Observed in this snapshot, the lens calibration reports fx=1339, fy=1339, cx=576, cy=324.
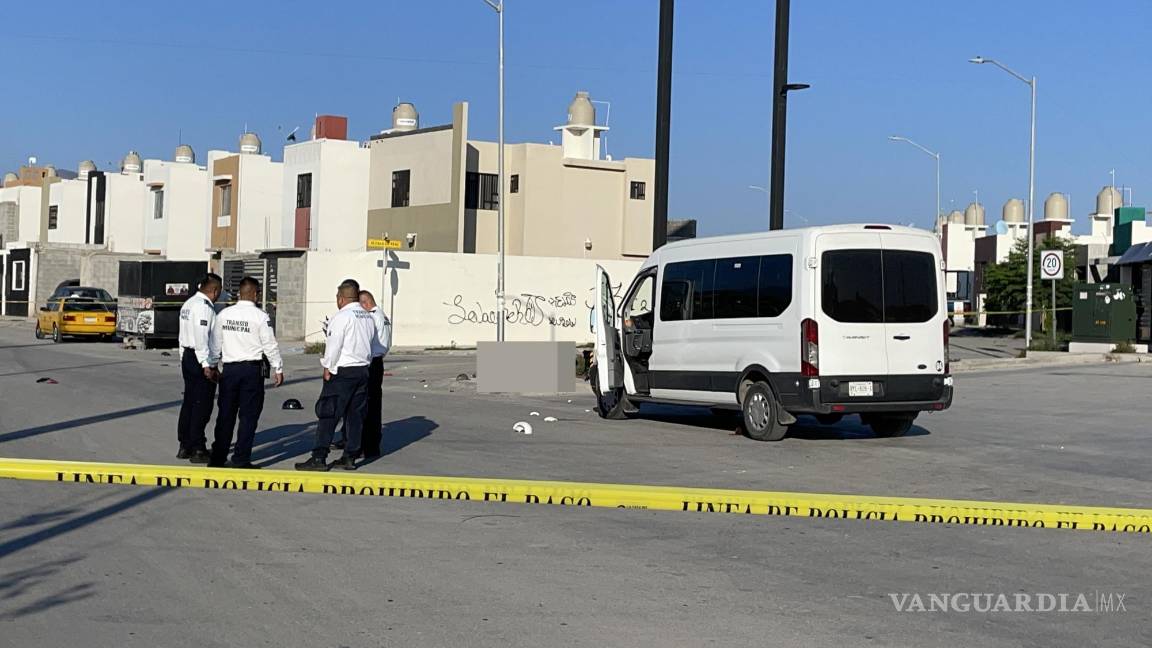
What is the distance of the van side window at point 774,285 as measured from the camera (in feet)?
50.9

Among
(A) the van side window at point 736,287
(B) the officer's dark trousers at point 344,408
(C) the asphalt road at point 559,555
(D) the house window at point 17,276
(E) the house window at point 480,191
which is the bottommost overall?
(C) the asphalt road at point 559,555

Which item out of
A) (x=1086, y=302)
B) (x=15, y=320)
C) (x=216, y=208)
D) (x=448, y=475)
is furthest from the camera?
(x=15, y=320)

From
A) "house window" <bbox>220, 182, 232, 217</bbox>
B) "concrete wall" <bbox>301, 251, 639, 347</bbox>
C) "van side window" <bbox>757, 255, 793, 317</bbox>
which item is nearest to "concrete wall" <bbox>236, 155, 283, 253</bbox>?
"house window" <bbox>220, 182, 232, 217</bbox>

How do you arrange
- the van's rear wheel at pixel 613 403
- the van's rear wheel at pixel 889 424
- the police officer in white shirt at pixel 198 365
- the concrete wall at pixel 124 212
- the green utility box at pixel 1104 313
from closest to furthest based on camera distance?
the police officer in white shirt at pixel 198 365 < the van's rear wheel at pixel 889 424 < the van's rear wheel at pixel 613 403 < the green utility box at pixel 1104 313 < the concrete wall at pixel 124 212

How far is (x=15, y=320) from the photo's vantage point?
245 ft

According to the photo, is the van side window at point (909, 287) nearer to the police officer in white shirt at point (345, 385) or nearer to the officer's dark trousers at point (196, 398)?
the police officer in white shirt at point (345, 385)

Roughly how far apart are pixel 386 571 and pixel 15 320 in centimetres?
7309

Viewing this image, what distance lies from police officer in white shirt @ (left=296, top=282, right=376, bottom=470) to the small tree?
46361mm

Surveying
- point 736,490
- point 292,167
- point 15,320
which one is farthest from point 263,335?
point 15,320

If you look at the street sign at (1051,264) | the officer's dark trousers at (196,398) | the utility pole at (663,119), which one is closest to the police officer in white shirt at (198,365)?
the officer's dark trousers at (196,398)

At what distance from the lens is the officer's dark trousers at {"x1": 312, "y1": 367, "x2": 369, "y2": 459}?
482 inches

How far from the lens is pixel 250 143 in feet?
257

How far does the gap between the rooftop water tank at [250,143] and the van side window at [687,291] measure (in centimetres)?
6215

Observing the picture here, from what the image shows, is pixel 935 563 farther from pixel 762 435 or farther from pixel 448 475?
pixel 762 435
